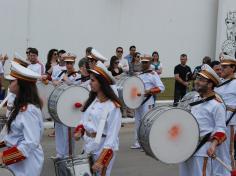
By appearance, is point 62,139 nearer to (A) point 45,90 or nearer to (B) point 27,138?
(A) point 45,90

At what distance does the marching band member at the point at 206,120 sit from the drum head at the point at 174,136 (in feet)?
0.45

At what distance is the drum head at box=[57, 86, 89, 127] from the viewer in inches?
302

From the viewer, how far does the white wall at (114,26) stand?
591 inches

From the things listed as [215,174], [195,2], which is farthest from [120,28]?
[215,174]

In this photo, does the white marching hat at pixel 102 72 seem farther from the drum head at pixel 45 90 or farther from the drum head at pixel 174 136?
the drum head at pixel 45 90

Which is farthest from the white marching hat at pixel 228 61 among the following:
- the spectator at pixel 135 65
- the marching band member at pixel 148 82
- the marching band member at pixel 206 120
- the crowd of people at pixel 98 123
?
the spectator at pixel 135 65

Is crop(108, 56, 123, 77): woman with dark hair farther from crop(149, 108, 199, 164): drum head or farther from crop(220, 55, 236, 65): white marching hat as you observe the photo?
crop(149, 108, 199, 164): drum head

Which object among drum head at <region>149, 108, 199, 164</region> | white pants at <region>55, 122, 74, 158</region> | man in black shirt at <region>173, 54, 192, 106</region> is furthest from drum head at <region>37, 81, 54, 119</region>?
man in black shirt at <region>173, 54, 192, 106</region>

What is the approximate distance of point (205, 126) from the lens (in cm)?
572

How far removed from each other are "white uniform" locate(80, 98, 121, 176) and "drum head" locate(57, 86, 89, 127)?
7.81 ft

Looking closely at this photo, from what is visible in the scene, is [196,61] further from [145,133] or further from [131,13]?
[145,133]

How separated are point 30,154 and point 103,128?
2.40 feet

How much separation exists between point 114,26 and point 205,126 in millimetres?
12073

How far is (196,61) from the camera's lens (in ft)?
67.8
